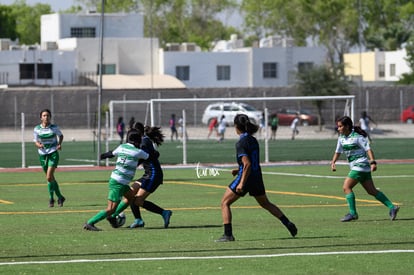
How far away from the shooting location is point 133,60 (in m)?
98.3

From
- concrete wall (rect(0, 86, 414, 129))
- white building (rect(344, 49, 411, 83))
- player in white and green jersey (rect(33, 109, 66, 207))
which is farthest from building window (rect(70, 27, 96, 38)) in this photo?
player in white and green jersey (rect(33, 109, 66, 207))

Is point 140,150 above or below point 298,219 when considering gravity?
above

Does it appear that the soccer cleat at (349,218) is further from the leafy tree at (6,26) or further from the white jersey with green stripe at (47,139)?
the leafy tree at (6,26)

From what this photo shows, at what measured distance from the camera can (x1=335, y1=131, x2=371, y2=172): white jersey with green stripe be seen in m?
19.9

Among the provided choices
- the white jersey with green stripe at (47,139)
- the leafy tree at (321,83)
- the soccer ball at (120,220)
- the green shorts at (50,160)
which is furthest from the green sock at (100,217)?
the leafy tree at (321,83)

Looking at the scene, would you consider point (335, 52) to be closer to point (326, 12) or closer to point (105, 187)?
point (326, 12)

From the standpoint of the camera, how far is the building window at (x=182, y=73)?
9875 cm

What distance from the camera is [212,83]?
99.0 m

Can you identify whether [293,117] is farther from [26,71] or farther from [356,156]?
[356,156]

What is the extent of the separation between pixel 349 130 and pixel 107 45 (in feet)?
254

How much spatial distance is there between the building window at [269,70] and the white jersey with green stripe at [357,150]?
81.1m

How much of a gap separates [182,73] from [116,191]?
81.3 metres

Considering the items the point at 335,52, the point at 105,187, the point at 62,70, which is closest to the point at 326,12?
the point at 335,52

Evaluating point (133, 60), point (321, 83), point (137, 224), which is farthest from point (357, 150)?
point (133, 60)
